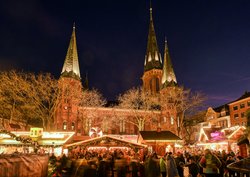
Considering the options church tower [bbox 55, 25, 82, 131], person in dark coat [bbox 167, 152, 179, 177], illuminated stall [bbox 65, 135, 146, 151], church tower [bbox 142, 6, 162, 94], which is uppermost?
church tower [bbox 142, 6, 162, 94]

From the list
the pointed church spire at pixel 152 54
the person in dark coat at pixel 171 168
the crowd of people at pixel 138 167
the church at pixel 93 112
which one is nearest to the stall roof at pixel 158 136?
the crowd of people at pixel 138 167

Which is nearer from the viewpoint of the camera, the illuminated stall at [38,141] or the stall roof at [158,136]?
the illuminated stall at [38,141]

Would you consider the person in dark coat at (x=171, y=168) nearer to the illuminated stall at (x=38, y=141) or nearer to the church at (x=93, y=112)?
the illuminated stall at (x=38, y=141)

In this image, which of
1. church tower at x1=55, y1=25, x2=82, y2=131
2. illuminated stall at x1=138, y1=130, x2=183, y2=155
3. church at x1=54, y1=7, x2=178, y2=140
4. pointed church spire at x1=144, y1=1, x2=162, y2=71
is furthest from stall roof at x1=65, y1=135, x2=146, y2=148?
pointed church spire at x1=144, y1=1, x2=162, y2=71

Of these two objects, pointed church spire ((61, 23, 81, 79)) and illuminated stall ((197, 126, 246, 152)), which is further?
pointed church spire ((61, 23, 81, 79))

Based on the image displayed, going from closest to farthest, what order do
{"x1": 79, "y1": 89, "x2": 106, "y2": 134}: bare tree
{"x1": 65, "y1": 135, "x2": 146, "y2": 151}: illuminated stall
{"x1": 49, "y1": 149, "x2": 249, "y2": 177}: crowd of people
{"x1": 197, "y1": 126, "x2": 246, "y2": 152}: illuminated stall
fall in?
{"x1": 49, "y1": 149, "x2": 249, "y2": 177}: crowd of people
{"x1": 65, "y1": 135, "x2": 146, "y2": 151}: illuminated stall
{"x1": 197, "y1": 126, "x2": 246, "y2": 152}: illuminated stall
{"x1": 79, "y1": 89, "x2": 106, "y2": 134}: bare tree

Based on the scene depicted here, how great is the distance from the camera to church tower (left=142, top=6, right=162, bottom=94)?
65.9 metres

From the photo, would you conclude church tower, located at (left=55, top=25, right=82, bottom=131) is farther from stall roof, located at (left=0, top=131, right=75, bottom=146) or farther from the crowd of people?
the crowd of people

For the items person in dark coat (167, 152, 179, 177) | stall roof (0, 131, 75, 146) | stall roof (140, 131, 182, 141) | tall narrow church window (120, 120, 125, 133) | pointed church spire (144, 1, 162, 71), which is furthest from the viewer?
pointed church spire (144, 1, 162, 71)

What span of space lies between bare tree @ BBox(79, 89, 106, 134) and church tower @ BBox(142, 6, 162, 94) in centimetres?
2227

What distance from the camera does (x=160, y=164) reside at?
39.0 feet

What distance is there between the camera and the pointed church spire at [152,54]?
67650 millimetres

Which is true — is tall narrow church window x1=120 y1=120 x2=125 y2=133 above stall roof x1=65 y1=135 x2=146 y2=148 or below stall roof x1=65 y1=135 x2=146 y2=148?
above

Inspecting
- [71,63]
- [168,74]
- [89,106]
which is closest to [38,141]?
[89,106]
